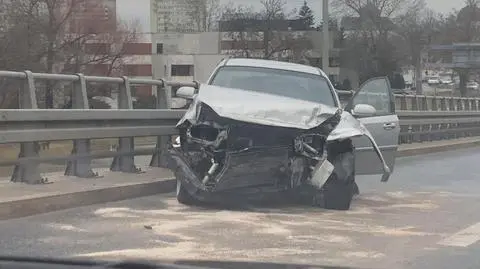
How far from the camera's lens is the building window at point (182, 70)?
311 ft

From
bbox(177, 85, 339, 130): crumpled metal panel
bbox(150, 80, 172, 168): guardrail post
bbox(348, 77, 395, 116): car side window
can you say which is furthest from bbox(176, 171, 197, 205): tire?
bbox(348, 77, 395, 116): car side window

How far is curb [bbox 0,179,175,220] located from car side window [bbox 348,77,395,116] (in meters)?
3.11

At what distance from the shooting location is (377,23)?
79562 mm

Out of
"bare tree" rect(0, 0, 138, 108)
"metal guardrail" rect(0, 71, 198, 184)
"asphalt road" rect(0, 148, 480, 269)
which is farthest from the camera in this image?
"bare tree" rect(0, 0, 138, 108)

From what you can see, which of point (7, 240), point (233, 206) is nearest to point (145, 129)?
point (233, 206)

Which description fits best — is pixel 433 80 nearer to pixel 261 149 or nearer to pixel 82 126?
pixel 82 126

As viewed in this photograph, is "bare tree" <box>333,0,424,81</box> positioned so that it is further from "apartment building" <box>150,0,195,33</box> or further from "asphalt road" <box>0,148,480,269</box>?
"asphalt road" <box>0,148,480,269</box>

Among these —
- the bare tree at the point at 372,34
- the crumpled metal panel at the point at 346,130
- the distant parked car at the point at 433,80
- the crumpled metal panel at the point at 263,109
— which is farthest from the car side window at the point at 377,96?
the distant parked car at the point at 433,80

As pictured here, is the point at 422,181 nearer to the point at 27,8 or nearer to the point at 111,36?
the point at 27,8

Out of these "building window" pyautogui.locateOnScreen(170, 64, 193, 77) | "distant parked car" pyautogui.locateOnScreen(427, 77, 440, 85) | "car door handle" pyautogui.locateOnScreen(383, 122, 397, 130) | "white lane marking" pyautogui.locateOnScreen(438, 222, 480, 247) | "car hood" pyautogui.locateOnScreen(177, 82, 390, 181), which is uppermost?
"car hood" pyautogui.locateOnScreen(177, 82, 390, 181)

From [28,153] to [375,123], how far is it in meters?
4.73

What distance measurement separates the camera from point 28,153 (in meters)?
8.69

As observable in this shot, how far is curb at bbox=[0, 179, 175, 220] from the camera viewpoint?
7.53m

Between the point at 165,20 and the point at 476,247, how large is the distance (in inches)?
3988
